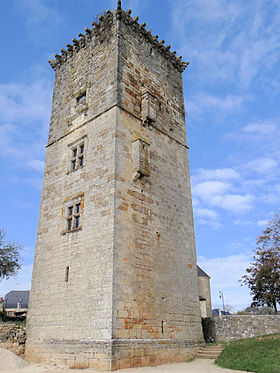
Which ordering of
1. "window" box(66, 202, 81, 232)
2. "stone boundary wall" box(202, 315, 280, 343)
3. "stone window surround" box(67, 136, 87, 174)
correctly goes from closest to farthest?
1. "window" box(66, 202, 81, 232)
2. "stone boundary wall" box(202, 315, 280, 343)
3. "stone window surround" box(67, 136, 87, 174)

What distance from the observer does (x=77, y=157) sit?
45.0 feet

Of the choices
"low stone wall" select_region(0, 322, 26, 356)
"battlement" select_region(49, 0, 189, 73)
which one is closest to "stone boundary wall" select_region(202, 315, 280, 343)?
"low stone wall" select_region(0, 322, 26, 356)

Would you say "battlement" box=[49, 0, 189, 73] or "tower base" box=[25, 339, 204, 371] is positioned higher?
"battlement" box=[49, 0, 189, 73]

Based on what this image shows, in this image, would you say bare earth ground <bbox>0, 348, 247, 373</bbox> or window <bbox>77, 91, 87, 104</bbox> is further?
window <bbox>77, 91, 87, 104</bbox>

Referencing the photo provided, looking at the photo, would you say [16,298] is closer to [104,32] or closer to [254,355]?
[104,32]

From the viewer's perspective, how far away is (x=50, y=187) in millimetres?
14383

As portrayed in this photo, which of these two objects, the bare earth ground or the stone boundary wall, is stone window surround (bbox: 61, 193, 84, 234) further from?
the stone boundary wall

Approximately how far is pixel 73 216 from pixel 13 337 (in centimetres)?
503

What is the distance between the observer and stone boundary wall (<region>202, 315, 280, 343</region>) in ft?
41.3

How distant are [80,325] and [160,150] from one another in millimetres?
7779

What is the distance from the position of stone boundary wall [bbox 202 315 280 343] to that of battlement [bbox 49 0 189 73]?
13056 mm

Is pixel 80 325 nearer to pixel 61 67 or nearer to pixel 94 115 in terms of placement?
pixel 94 115

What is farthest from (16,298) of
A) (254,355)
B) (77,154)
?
(254,355)

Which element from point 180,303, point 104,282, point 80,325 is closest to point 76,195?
point 104,282
